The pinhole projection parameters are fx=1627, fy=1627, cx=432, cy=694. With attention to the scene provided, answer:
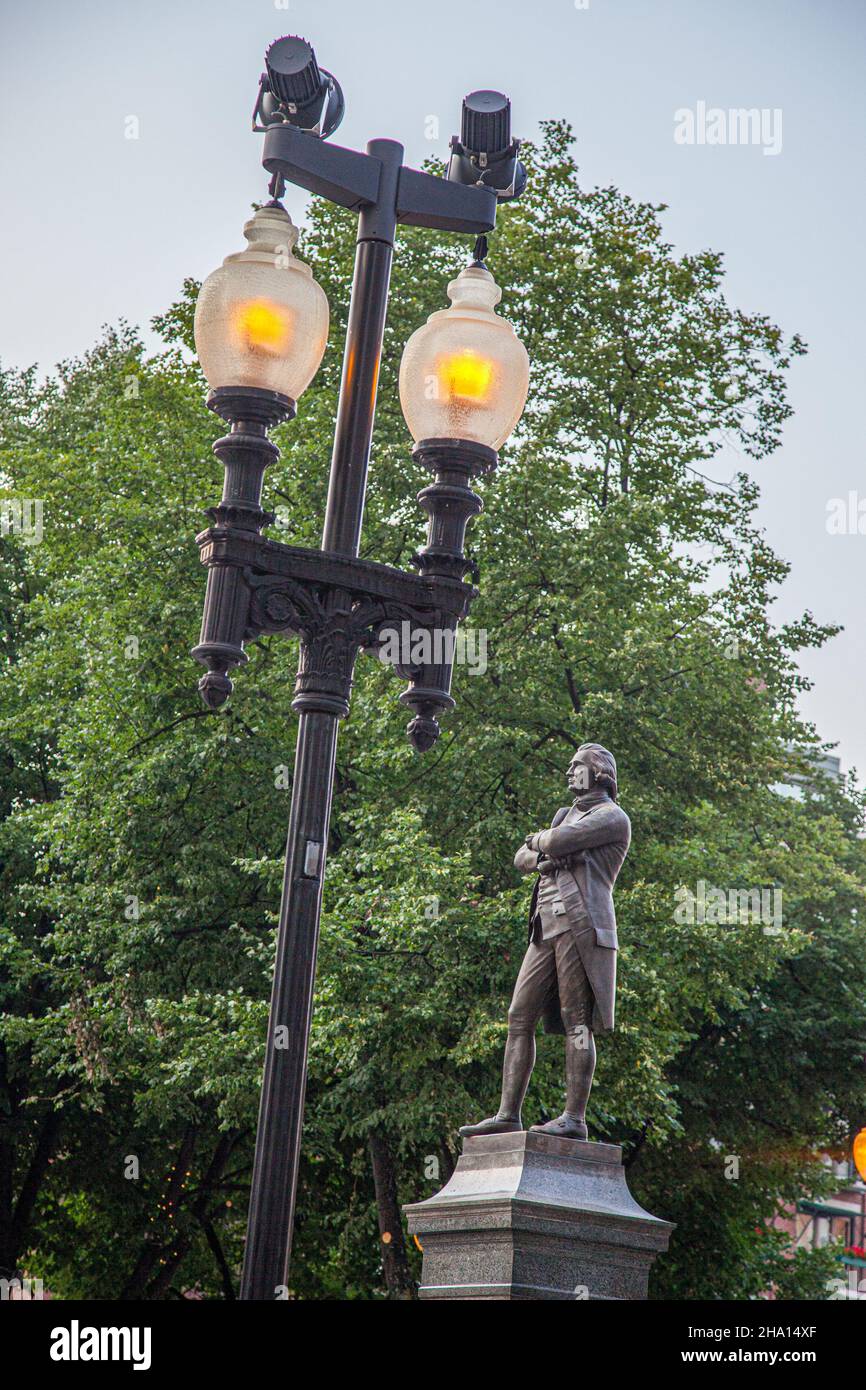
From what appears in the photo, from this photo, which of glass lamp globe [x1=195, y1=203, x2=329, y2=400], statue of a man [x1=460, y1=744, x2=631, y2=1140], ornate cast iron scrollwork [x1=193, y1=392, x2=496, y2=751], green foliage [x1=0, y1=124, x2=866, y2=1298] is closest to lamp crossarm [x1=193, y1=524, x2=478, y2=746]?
ornate cast iron scrollwork [x1=193, y1=392, x2=496, y2=751]

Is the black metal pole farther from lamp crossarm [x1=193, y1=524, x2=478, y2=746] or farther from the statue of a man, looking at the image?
the statue of a man

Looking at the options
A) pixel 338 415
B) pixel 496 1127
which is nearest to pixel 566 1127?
pixel 496 1127

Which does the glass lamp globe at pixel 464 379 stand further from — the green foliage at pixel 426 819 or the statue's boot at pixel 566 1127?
the green foliage at pixel 426 819

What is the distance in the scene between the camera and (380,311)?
19.1 feet

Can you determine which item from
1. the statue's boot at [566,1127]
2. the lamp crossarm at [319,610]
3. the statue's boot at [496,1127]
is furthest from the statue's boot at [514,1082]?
the lamp crossarm at [319,610]

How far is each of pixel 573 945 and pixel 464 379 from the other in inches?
145

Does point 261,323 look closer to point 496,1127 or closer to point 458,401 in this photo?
point 458,401

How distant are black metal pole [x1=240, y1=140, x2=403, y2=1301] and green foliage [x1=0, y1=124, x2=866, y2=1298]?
10.9 metres

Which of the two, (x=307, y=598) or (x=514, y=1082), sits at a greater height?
(x=307, y=598)

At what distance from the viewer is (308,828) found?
4.96 metres

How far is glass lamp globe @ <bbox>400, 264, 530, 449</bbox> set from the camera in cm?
604

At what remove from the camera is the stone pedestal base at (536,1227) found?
793cm

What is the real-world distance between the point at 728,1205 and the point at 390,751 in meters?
8.41
